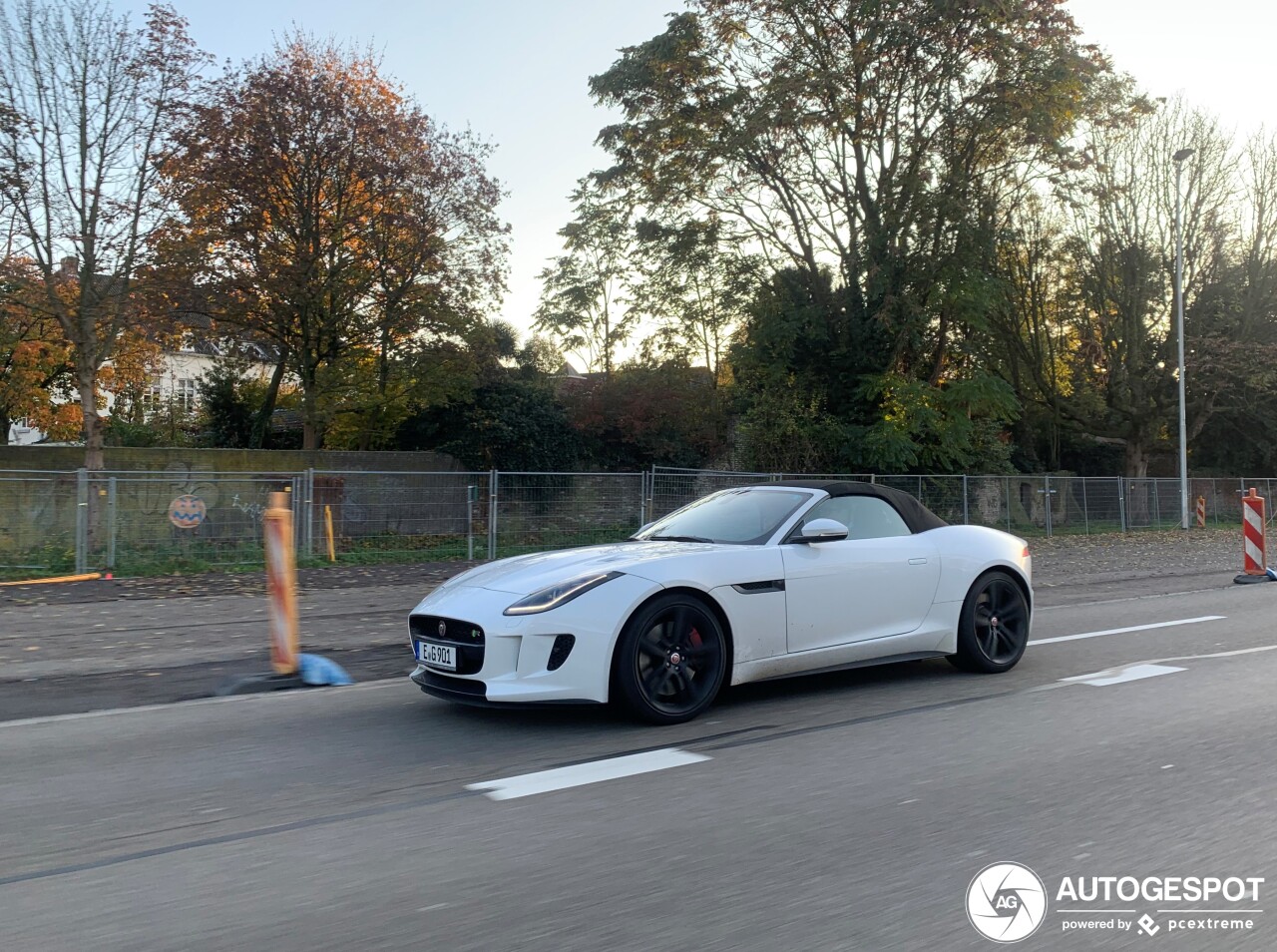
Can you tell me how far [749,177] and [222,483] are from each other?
16.9 meters

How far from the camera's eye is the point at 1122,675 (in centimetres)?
755

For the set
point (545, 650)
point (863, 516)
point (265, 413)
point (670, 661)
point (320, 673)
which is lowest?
point (320, 673)

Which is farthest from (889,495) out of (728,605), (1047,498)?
(1047,498)

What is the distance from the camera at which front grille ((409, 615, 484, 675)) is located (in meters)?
5.66

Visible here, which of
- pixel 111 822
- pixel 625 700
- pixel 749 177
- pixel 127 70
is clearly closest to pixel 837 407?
pixel 749 177

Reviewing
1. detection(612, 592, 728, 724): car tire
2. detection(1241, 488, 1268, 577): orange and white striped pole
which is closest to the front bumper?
detection(612, 592, 728, 724): car tire

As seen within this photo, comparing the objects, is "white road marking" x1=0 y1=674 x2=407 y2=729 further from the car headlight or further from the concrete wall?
the concrete wall

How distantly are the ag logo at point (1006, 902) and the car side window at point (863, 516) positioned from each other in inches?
132

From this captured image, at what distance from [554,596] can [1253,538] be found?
1366 centimetres

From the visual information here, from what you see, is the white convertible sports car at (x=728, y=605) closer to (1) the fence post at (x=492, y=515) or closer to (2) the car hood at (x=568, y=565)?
(2) the car hood at (x=568, y=565)

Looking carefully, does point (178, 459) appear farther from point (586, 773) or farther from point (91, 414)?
point (586, 773)

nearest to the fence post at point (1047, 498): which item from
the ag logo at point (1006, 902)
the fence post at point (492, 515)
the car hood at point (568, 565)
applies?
the fence post at point (492, 515)

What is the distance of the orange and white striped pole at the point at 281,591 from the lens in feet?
24.7

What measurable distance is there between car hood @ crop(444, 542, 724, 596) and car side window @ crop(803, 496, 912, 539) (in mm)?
969
